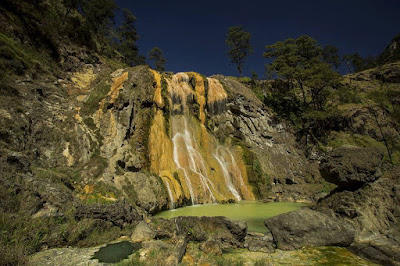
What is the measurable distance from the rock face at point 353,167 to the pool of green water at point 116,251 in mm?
10694

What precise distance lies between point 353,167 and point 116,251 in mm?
11972

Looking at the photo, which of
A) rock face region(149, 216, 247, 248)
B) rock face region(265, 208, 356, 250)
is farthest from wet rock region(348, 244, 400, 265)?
rock face region(149, 216, 247, 248)

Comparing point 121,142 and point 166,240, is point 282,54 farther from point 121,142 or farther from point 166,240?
point 166,240

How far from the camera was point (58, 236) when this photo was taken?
6.86 meters

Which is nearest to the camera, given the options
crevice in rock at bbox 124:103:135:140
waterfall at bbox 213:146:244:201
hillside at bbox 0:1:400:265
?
hillside at bbox 0:1:400:265

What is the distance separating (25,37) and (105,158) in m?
15.2

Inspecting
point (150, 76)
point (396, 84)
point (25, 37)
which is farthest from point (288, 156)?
point (396, 84)

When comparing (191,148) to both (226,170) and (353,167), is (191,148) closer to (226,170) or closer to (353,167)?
(226,170)

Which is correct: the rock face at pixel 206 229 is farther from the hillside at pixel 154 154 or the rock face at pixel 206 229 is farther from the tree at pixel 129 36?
the tree at pixel 129 36

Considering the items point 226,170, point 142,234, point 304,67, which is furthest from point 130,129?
point 304,67

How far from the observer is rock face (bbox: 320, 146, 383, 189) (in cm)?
1126

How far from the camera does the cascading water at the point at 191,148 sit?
18500 mm

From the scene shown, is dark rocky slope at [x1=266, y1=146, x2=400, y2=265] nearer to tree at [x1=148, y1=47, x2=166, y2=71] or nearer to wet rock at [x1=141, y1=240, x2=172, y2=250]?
wet rock at [x1=141, y1=240, x2=172, y2=250]

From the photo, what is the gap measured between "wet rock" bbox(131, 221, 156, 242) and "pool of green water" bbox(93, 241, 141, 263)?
0.36 metres
